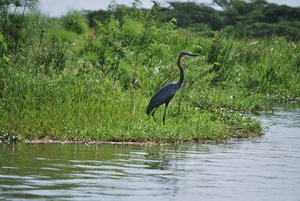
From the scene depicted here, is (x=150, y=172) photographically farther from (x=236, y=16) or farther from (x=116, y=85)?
(x=236, y=16)

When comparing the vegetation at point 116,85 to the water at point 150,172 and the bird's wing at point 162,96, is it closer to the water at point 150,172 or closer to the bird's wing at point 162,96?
the bird's wing at point 162,96

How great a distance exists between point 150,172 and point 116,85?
4.73 metres

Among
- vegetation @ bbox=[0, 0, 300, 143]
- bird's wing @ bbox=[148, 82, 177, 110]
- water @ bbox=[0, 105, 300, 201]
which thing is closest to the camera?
water @ bbox=[0, 105, 300, 201]

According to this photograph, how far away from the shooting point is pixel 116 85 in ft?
48.2

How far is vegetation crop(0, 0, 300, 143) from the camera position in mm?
12938

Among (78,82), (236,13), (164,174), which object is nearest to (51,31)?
(78,82)

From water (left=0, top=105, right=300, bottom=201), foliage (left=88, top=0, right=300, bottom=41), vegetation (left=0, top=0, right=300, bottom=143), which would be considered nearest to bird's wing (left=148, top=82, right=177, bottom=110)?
vegetation (left=0, top=0, right=300, bottom=143)

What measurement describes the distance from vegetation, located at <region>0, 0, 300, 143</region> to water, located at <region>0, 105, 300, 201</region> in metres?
0.66

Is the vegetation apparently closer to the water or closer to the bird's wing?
the bird's wing

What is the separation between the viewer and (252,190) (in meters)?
9.27

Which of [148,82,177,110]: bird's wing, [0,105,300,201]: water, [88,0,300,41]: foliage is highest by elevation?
[88,0,300,41]: foliage

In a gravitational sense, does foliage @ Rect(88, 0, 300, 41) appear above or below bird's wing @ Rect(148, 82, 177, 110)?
above

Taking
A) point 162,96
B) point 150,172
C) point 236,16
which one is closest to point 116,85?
point 162,96

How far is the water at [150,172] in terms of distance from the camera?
8.74m
